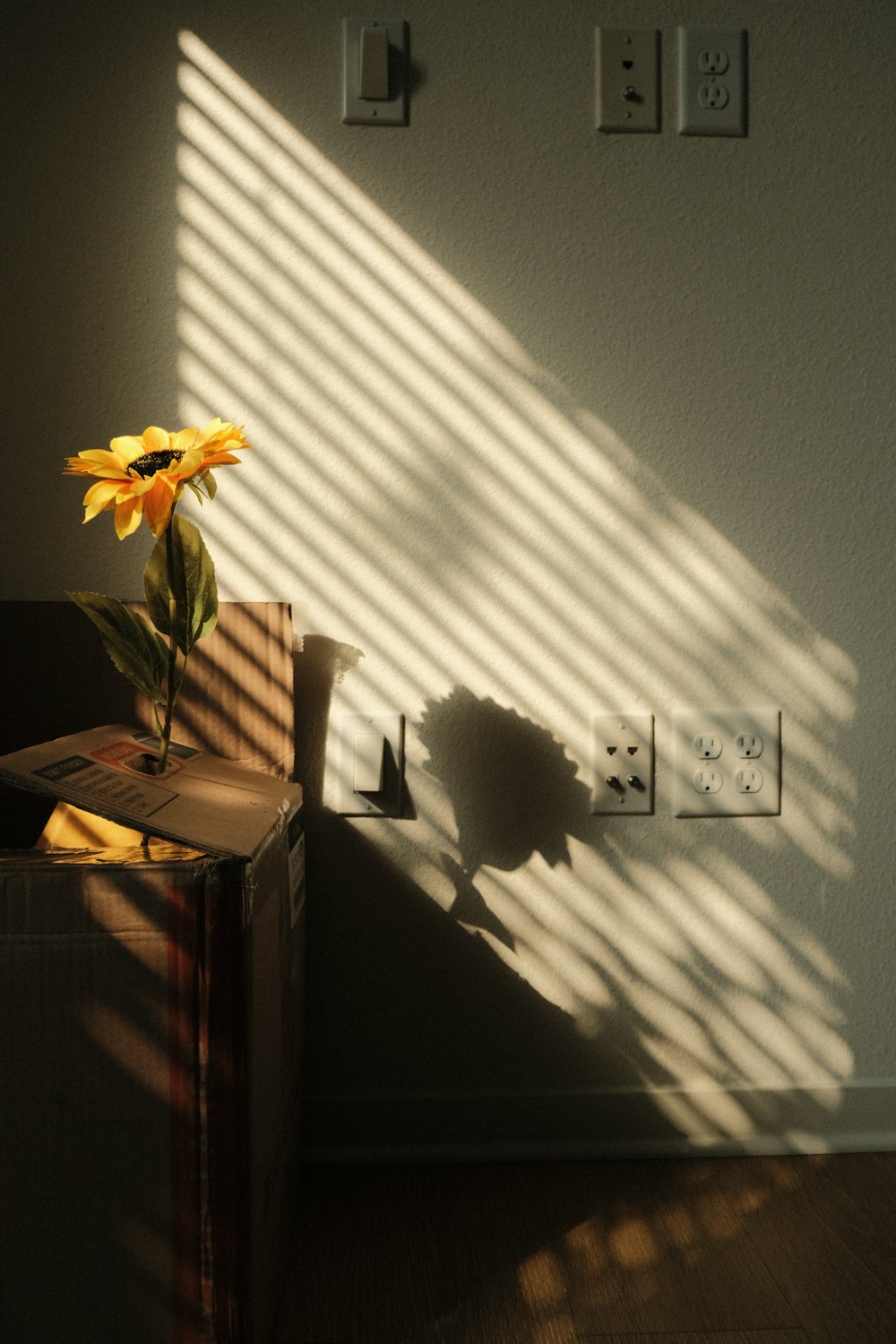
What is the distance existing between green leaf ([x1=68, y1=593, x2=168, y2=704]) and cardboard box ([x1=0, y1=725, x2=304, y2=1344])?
153 millimetres

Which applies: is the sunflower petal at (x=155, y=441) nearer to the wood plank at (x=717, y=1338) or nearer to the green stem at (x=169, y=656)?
→ the green stem at (x=169, y=656)

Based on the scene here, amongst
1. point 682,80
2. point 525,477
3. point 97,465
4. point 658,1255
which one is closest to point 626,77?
point 682,80

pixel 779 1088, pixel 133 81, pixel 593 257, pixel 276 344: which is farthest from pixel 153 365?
pixel 779 1088

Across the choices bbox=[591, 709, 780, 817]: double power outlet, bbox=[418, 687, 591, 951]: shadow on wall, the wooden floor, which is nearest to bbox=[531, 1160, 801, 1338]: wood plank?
the wooden floor

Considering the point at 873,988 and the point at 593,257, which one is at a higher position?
the point at 593,257

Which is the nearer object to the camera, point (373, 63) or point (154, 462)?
point (154, 462)

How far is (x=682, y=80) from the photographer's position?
100 centimetres

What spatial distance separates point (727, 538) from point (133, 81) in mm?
770

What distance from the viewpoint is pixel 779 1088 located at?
1.05 metres

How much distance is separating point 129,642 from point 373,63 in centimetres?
64

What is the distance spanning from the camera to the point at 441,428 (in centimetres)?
101

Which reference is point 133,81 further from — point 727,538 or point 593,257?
point 727,538

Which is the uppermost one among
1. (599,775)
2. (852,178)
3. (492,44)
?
(492,44)

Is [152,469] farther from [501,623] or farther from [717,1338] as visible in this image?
[717,1338]
